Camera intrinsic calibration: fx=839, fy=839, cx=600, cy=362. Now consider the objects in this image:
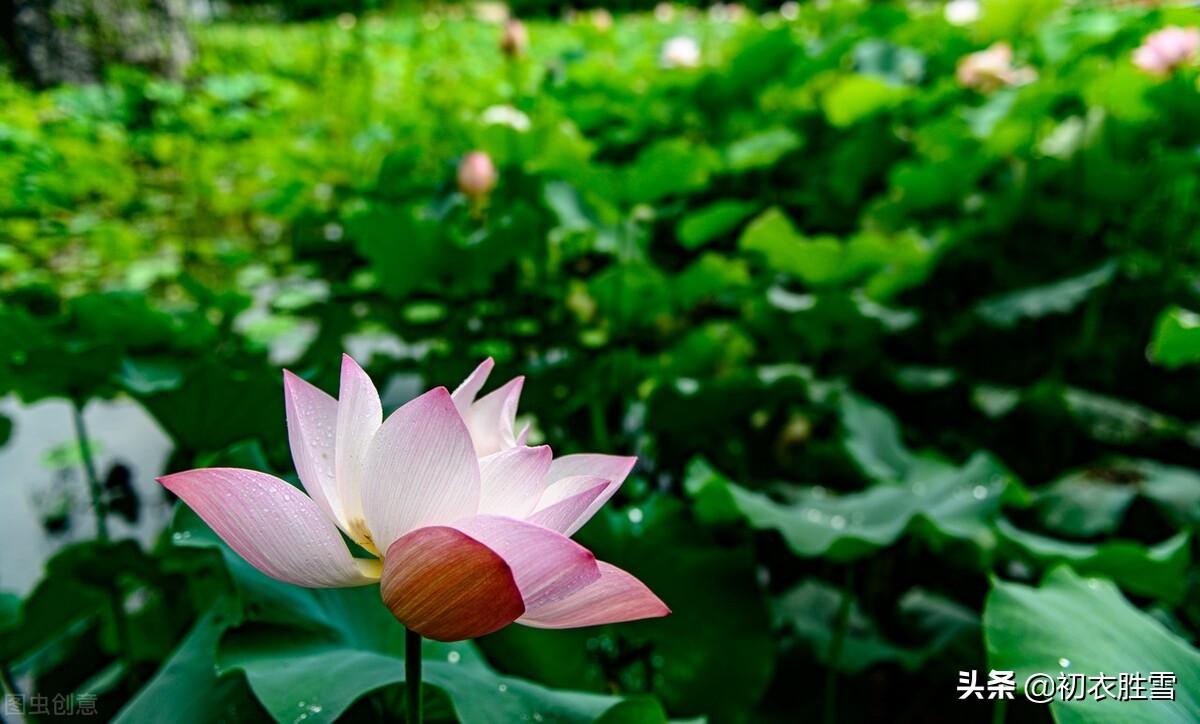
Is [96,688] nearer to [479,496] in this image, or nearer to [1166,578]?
[479,496]

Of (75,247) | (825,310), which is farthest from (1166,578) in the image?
(75,247)

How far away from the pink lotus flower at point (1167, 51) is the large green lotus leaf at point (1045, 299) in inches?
12.6

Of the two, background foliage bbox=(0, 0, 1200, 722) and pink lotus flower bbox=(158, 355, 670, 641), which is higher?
pink lotus flower bbox=(158, 355, 670, 641)

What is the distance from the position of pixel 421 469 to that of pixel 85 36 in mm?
1996

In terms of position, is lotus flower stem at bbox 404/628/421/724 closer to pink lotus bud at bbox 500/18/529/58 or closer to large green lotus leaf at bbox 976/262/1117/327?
large green lotus leaf at bbox 976/262/1117/327

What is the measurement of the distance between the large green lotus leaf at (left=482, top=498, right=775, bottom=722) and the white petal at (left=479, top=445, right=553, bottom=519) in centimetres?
48

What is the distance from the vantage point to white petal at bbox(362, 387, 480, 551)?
333 mm

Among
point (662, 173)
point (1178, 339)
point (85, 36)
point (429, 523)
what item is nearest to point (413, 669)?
point (429, 523)

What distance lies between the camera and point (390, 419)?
13.4 inches

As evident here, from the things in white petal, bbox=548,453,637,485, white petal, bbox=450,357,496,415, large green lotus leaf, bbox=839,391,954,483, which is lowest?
large green lotus leaf, bbox=839,391,954,483

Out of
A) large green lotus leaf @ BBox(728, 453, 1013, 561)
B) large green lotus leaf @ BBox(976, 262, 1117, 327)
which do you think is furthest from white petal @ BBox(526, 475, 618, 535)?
large green lotus leaf @ BBox(976, 262, 1117, 327)

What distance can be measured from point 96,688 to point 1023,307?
1288mm

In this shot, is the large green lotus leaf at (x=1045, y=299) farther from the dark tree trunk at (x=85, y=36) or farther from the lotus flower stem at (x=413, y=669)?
the dark tree trunk at (x=85, y=36)

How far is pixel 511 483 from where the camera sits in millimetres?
359
